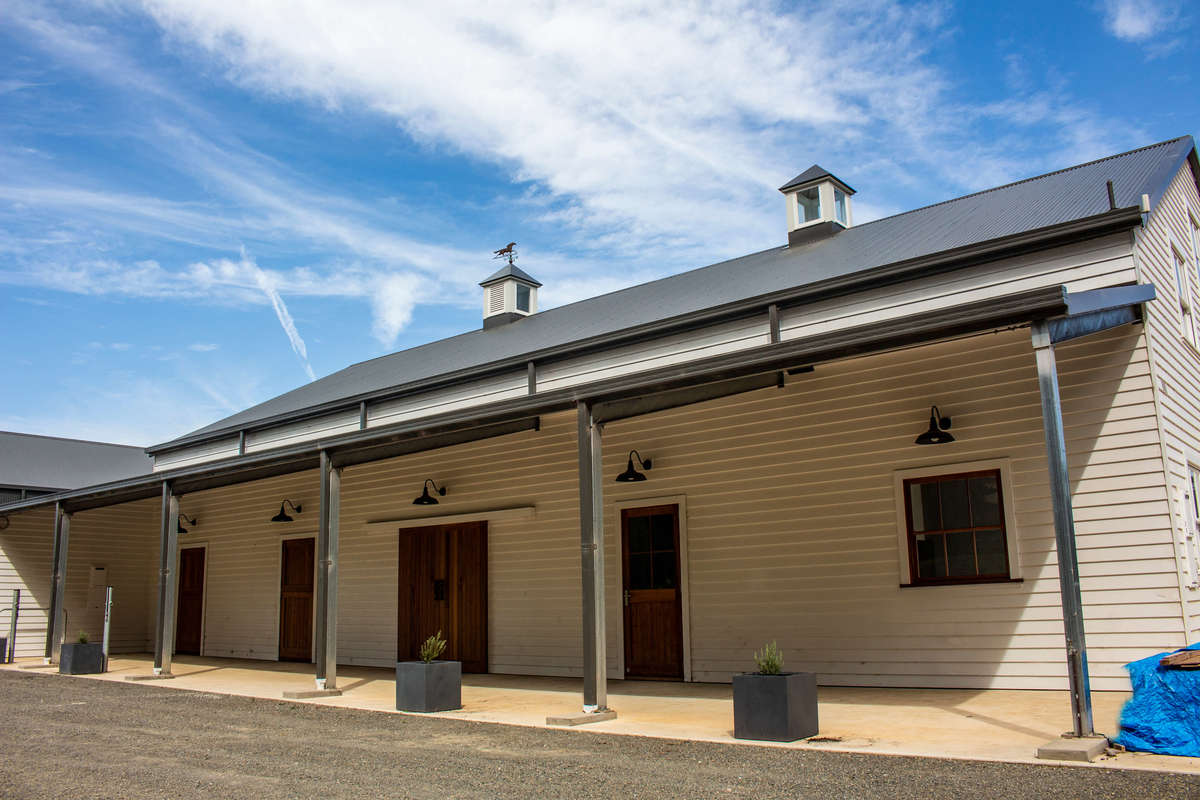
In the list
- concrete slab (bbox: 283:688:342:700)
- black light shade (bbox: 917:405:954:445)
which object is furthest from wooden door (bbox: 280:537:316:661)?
black light shade (bbox: 917:405:954:445)

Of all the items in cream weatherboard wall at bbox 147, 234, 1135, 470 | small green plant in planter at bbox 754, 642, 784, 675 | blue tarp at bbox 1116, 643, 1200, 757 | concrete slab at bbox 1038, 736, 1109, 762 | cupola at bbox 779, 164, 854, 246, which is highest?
cupola at bbox 779, 164, 854, 246

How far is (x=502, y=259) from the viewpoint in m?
17.4

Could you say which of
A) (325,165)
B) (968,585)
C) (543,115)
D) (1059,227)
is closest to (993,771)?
(968,585)

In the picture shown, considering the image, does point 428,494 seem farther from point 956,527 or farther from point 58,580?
point 956,527

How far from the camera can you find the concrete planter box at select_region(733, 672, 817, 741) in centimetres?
579

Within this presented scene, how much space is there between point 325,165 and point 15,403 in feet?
106

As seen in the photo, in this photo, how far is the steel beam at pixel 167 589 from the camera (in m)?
11.5

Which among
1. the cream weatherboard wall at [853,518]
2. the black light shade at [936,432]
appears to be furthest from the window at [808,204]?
the black light shade at [936,432]

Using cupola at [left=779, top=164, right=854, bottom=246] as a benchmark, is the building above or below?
below

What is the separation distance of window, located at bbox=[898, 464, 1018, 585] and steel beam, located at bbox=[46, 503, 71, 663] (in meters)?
11.8

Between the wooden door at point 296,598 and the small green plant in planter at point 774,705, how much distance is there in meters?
9.35

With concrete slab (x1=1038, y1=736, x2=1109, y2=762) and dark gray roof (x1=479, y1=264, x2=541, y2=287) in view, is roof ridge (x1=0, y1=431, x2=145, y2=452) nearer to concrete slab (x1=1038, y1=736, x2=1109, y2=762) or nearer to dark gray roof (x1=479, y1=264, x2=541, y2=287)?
dark gray roof (x1=479, y1=264, x2=541, y2=287)

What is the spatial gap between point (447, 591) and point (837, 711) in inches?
239

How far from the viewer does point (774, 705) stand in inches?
229
